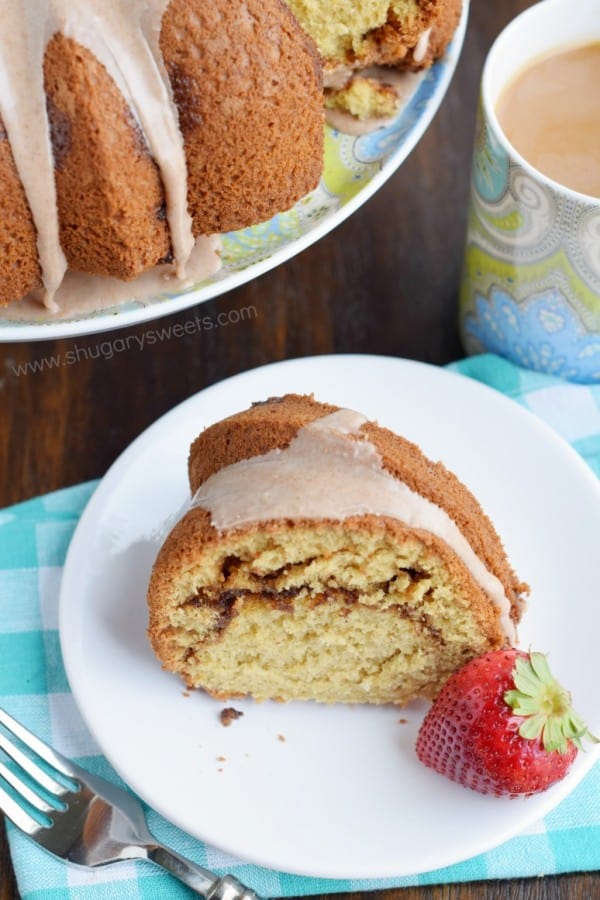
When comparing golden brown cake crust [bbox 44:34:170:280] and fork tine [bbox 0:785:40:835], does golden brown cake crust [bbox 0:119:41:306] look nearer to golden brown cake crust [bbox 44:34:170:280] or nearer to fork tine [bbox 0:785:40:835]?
golden brown cake crust [bbox 44:34:170:280]

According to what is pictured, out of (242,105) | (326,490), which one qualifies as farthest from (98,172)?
(326,490)

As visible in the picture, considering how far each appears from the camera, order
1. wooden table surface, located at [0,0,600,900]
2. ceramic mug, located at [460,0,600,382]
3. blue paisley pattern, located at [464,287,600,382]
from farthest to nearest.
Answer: wooden table surface, located at [0,0,600,900]
blue paisley pattern, located at [464,287,600,382]
ceramic mug, located at [460,0,600,382]

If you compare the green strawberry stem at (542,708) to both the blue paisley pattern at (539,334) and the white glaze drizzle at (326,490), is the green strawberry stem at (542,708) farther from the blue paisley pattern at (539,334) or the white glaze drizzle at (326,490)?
the blue paisley pattern at (539,334)

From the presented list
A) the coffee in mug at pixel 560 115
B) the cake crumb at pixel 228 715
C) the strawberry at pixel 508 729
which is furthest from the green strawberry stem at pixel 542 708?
the coffee in mug at pixel 560 115

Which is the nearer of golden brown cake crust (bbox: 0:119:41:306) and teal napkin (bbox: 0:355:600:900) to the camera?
golden brown cake crust (bbox: 0:119:41:306)

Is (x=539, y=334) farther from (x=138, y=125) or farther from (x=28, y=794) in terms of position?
(x=28, y=794)

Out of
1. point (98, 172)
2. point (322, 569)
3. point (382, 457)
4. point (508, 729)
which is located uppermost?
point (98, 172)

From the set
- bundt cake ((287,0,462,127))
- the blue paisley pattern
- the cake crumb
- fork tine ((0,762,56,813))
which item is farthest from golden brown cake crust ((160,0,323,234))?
fork tine ((0,762,56,813))
